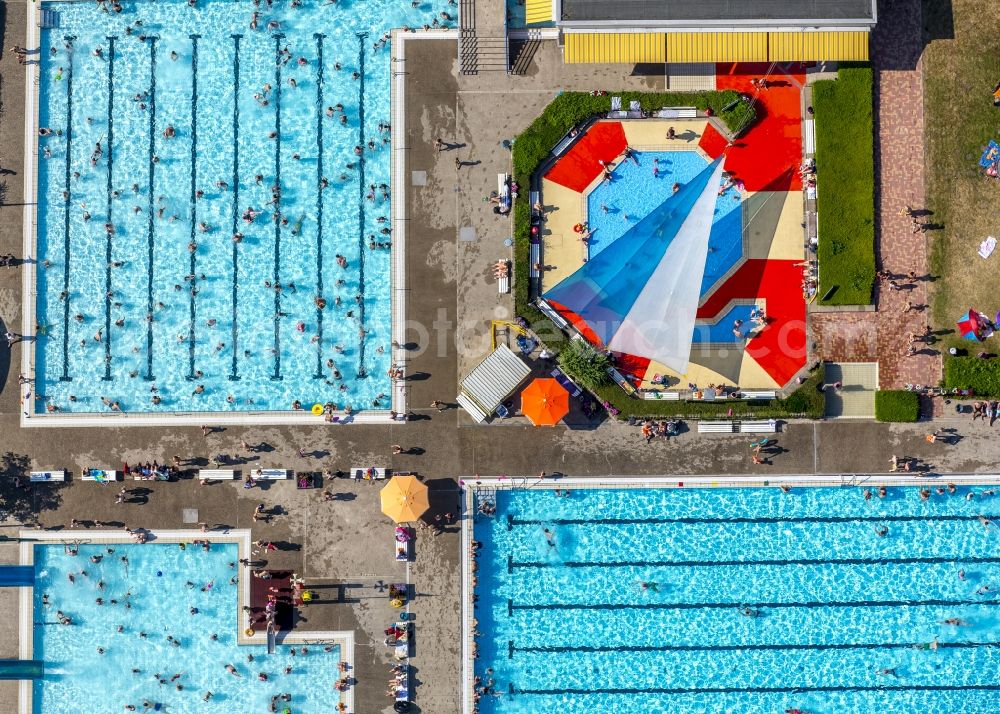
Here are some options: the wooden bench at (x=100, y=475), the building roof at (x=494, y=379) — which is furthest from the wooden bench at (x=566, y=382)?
the wooden bench at (x=100, y=475)

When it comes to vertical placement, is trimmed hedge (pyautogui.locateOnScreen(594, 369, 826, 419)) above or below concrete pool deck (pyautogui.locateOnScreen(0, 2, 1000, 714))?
above

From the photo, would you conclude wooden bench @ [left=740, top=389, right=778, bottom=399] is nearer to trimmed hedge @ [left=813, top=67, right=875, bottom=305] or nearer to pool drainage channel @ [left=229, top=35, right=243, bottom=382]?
trimmed hedge @ [left=813, top=67, right=875, bottom=305]

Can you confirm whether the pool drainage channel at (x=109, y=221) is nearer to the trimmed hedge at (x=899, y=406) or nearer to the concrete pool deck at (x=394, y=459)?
the concrete pool deck at (x=394, y=459)

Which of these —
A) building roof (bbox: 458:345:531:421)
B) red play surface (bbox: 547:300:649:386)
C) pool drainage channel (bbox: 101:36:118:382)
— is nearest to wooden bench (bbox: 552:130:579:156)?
red play surface (bbox: 547:300:649:386)

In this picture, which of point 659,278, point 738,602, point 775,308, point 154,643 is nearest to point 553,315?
point 659,278

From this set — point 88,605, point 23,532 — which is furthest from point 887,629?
point 23,532

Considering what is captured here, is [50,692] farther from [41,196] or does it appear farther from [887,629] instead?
[887,629]
